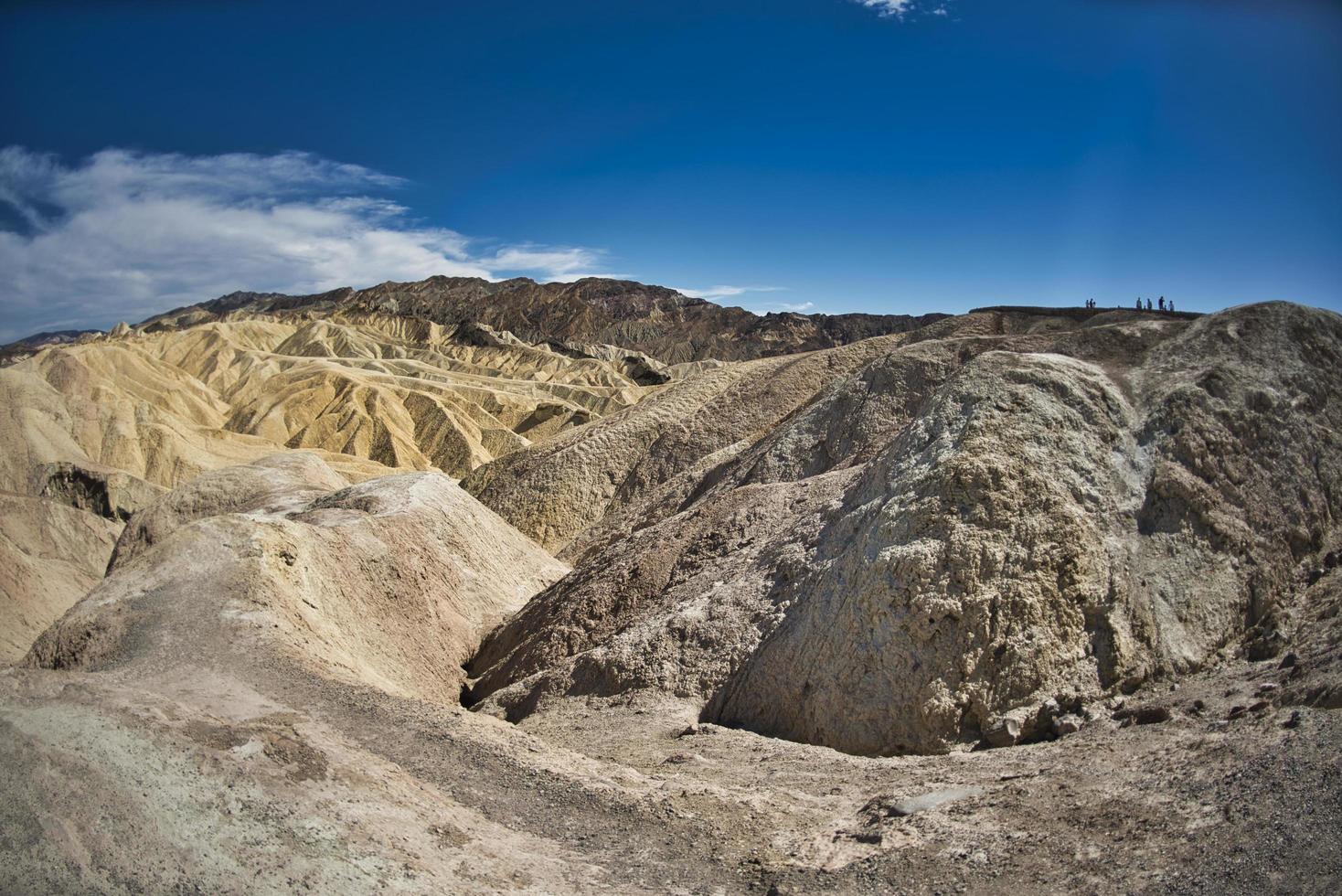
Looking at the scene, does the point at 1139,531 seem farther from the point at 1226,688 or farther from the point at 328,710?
the point at 328,710

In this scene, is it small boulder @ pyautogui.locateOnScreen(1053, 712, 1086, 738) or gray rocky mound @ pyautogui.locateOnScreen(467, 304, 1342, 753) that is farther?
gray rocky mound @ pyautogui.locateOnScreen(467, 304, 1342, 753)

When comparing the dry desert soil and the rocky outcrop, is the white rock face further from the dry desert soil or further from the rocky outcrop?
the rocky outcrop

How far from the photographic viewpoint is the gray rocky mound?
360 inches

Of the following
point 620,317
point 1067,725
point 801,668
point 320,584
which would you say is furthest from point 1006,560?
point 620,317

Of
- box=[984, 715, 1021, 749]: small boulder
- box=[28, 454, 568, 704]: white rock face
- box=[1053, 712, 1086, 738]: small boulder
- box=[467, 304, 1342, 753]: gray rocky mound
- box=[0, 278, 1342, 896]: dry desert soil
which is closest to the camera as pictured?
box=[0, 278, 1342, 896]: dry desert soil

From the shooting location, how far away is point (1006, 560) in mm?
9438

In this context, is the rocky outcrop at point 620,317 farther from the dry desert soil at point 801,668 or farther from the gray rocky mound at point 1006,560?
the gray rocky mound at point 1006,560

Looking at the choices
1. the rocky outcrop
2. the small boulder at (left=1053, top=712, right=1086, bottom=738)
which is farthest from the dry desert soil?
the rocky outcrop

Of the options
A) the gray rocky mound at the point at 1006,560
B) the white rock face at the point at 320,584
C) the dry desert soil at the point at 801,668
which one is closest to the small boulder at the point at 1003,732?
the dry desert soil at the point at 801,668

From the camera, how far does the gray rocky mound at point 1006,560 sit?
30.0 feet

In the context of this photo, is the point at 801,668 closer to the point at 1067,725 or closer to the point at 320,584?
the point at 1067,725

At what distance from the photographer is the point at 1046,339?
14609 millimetres

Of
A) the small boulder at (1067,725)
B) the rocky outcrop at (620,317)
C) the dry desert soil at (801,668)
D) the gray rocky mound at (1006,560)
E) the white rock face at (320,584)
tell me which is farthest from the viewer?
the rocky outcrop at (620,317)

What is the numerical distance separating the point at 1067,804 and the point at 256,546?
10864 mm
